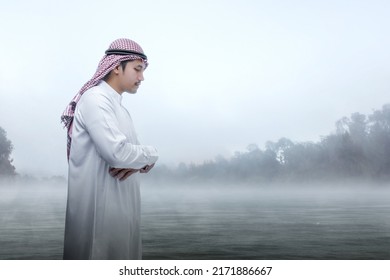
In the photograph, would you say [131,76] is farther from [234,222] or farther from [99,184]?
[234,222]

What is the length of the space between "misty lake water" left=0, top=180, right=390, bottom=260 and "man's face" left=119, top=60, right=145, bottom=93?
149 centimetres

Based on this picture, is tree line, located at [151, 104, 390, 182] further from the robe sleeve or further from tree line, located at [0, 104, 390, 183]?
the robe sleeve

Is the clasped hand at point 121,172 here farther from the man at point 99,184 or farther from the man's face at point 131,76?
the man's face at point 131,76

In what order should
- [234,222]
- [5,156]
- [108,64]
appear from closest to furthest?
[108,64] → [5,156] → [234,222]

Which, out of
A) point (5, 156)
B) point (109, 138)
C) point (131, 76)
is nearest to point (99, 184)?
point (109, 138)

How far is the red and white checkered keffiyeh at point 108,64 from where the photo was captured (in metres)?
1.88

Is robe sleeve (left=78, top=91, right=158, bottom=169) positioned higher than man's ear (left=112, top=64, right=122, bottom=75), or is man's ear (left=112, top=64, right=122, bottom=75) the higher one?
man's ear (left=112, top=64, right=122, bottom=75)

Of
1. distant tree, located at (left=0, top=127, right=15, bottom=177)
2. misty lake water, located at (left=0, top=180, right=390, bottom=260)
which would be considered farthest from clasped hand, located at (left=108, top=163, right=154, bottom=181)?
distant tree, located at (left=0, top=127, right=15, bottom=177)

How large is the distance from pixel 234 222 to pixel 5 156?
1746 millimetres

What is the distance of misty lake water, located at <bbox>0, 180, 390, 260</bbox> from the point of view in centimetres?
326

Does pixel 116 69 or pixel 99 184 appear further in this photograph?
pixel 116 69

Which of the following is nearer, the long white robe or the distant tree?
the long white robe

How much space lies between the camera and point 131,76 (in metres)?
1.94
